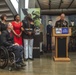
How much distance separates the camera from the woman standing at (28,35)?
6.72 m

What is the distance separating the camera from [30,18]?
271 inches

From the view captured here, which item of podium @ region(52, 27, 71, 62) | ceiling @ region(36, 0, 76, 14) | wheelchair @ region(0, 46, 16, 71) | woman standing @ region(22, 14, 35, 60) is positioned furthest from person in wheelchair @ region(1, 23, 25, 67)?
ceiling @ region(36, 0, 76, 14)

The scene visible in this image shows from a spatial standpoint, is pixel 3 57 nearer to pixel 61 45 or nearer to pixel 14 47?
pixel 14 47

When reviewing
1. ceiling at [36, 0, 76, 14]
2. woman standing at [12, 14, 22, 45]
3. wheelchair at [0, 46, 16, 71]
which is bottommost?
wheelchair at [0, 46, 16, 71]

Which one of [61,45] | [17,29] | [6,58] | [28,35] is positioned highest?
[17,29]

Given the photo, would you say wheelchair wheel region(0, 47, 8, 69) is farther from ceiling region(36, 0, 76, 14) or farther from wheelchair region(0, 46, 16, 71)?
ceiling region(36, 0, 76, 14)

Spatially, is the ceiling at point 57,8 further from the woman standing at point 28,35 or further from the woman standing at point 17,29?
the woman standing at point 17,29

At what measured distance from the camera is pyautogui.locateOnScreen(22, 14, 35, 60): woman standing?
22.0 ft

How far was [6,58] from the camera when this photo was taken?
507cm

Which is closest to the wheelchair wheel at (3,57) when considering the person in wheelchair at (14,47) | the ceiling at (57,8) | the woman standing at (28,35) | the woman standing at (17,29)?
the person in wheelchair at (14,47)

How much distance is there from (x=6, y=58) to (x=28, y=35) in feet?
5.88

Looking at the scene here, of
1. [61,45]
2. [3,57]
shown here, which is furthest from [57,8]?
[3,57]

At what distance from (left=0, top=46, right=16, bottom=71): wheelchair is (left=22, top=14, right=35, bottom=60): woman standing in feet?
5.12

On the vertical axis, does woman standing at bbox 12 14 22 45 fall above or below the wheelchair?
above
